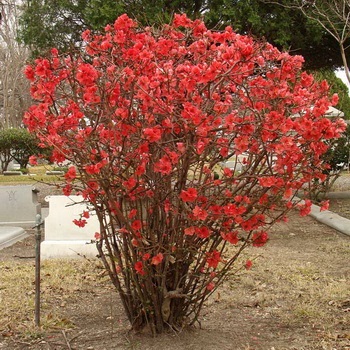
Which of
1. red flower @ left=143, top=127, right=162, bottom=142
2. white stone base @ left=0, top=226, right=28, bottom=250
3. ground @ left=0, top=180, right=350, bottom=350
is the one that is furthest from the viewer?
white stone base @ left=0, top=226, right=28, bottom=250

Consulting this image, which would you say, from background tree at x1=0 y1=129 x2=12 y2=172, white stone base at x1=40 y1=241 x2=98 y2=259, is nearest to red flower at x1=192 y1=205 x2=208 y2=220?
white stone base at x1=40 y1=241 x2=98 y2=259

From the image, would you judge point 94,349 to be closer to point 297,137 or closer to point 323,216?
point 297,137

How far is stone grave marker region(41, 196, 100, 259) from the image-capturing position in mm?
6965

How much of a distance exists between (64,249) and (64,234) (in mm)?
225

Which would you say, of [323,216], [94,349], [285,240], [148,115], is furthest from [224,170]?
[323,216]

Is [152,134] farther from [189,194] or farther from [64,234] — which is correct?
[64,234]

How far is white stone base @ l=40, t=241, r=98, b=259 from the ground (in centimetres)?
24

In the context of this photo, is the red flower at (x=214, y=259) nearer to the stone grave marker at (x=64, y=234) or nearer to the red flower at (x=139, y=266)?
the red flower at (x=139, y=266)

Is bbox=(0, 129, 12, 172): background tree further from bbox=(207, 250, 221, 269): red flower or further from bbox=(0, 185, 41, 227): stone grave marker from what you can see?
bbox=(207, 250, 221, 269): red flower

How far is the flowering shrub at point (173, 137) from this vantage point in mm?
3266

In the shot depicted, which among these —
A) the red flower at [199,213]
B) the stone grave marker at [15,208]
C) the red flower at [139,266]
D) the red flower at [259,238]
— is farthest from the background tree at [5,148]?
the red flower at [199,213]

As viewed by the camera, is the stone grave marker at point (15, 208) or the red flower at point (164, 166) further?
the stone grave marker at point (15, 208)

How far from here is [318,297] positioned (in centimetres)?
496

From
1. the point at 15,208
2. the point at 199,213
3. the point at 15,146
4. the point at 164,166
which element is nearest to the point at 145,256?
the point at 199,213
